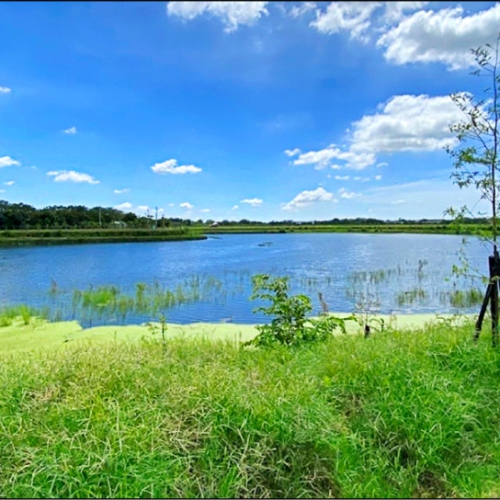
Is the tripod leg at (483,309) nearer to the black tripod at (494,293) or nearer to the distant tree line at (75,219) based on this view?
the black tripod at (494,293)

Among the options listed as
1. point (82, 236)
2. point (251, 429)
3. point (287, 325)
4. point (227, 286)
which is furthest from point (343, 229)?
point (251, 429)

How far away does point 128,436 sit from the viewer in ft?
7.41

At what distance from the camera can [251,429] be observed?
237cm

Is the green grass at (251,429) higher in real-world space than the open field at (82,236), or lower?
lower

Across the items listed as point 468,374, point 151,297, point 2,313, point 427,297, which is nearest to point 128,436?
point 468,374

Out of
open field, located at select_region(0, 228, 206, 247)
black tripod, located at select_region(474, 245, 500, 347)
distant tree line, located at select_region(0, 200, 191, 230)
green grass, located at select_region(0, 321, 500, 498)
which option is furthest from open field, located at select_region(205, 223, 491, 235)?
green grass, located at select_region(0, 321, 500, 498)

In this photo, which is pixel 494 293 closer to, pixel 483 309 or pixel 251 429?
pixel 483 309

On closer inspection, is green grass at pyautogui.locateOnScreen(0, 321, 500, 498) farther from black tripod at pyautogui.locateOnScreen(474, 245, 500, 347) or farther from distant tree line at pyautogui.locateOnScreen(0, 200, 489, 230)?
distant tree line at pyautogui.locateOnScreen(0, 200, 489, 230)

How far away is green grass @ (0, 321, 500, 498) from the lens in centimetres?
211

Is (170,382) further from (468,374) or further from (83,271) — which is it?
(83,271)

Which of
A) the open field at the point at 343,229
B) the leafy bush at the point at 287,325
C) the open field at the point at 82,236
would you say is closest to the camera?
the leafy bush at the point at 287,325

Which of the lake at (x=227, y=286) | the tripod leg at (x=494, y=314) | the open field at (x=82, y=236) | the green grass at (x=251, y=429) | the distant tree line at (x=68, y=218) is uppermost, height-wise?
the distant tree line at (x=68, y=218)

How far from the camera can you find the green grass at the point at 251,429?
2113 millimetres

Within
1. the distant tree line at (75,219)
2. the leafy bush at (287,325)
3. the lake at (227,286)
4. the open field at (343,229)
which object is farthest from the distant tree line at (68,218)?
the leafy bush at (287,325)
